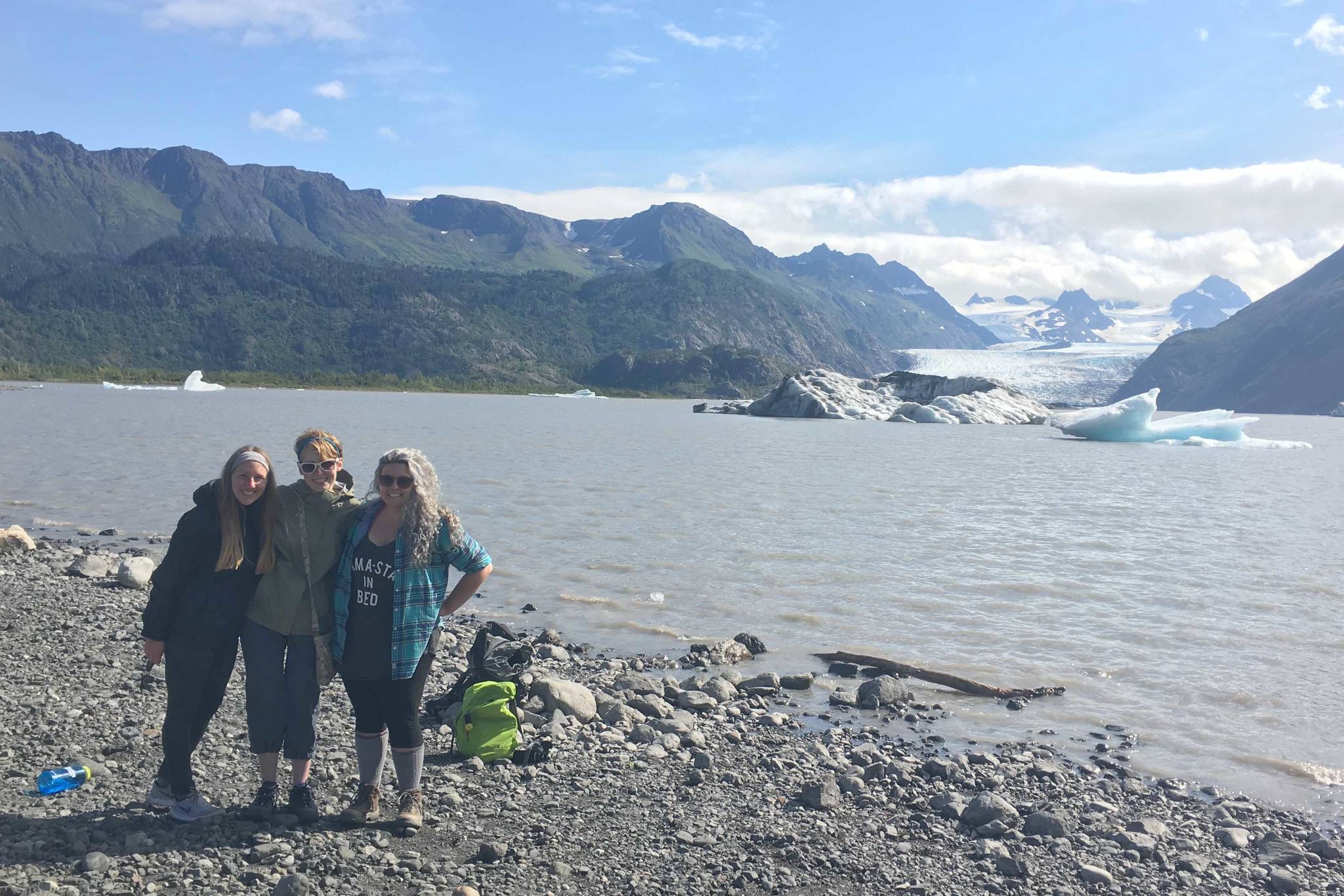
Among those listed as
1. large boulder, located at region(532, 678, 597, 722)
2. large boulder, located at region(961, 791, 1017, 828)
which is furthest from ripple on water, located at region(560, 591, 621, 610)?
large boulder, located at region(961, 791, 1017, 828)

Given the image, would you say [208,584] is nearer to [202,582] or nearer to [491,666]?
[202,582]

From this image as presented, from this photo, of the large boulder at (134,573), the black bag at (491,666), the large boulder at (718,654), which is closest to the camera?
the black bag at (491,666)

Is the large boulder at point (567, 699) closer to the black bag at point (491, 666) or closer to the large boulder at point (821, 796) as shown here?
the black bag at point (491, 666)

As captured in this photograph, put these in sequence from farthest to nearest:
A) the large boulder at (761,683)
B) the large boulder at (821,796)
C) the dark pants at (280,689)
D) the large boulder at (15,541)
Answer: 1. the large boulder at (15,541)
2. the large boulder at (761,683)
3. the large boulder at (821,796)
4. the dark pants at (280,689)

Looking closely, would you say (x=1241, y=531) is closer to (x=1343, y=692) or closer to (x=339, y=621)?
(x=1343, y=692)

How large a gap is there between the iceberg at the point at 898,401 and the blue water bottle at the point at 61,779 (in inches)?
4694

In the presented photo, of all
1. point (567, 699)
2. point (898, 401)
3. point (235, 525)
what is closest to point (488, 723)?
point (567, 699)

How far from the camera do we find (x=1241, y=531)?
29.4 m

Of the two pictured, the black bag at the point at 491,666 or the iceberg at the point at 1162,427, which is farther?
the iceberg at the point at 1162,427

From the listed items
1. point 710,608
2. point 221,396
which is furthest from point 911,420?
point 710,608

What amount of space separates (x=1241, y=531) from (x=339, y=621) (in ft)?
101

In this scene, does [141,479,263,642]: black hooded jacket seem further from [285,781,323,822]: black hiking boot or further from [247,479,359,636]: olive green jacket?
[285,781,323,822]: black hiking boot

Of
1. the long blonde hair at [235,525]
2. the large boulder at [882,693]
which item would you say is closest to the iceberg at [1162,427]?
the large boulder at [882,693]

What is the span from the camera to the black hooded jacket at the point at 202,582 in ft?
18.5
